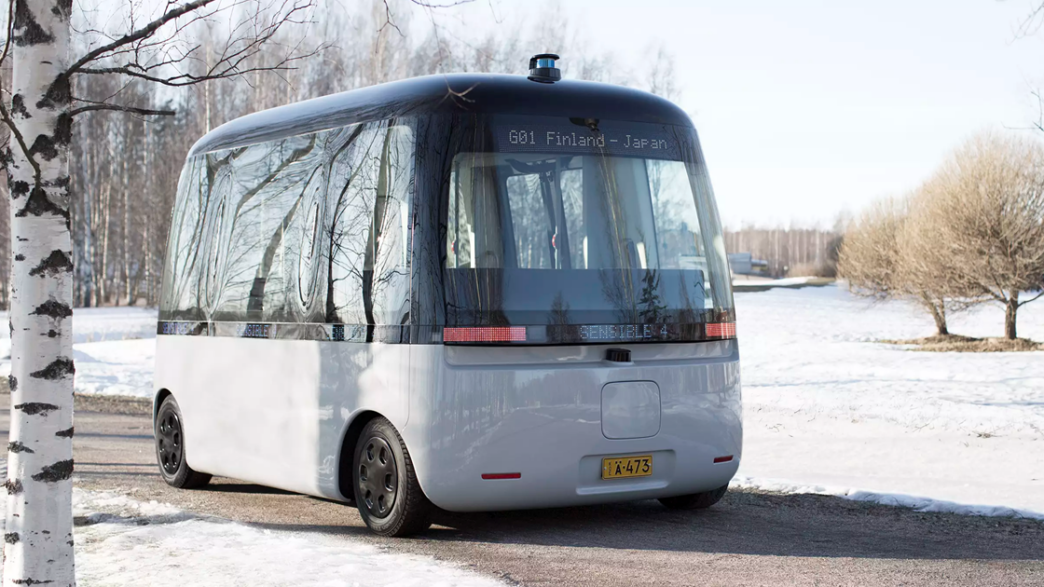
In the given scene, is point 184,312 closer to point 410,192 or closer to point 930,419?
point 410,192

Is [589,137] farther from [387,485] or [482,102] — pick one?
[387,485]

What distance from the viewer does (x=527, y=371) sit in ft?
22.6

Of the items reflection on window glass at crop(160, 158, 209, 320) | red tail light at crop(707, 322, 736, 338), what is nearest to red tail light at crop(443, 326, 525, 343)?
red tail light at crop(707, 322, 736, 338)

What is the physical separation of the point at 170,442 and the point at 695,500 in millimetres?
4239

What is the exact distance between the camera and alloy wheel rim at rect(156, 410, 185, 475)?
9.48 metres

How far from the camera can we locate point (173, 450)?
9.58 m

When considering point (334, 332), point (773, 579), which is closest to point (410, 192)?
point (334, 332)

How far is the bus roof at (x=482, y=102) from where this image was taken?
23.2 ft

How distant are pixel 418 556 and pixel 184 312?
146 inches

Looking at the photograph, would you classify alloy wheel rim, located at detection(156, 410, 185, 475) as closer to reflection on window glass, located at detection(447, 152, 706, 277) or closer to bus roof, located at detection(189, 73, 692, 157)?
bus roof, located at detection(189, 73, 692, 157)

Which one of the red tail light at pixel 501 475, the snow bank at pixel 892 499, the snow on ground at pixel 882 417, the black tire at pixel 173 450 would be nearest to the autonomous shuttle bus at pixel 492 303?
the red tail light at pixel 501 475

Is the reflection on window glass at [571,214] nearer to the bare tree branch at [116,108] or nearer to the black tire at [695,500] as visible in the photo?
the black tire at [695,500]

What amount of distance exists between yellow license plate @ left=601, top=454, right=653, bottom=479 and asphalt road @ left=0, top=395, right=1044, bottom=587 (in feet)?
1.26

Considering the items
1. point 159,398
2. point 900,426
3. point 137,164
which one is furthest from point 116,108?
point 137,164
